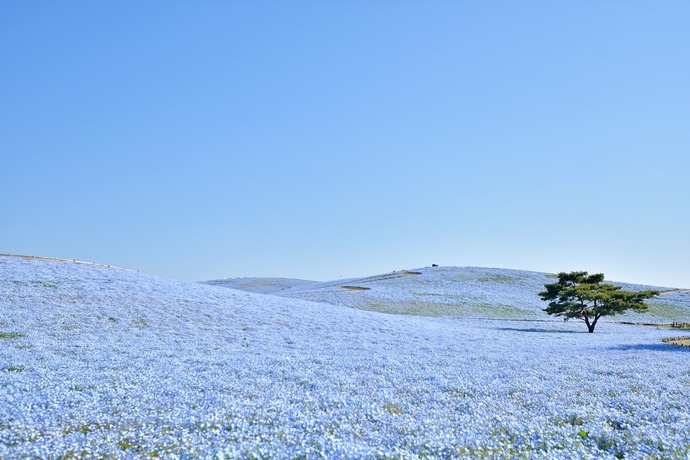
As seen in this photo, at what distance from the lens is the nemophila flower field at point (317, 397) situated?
7.36 m

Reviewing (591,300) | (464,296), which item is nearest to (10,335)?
(591,300)

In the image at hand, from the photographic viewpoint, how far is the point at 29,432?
772 centimetres

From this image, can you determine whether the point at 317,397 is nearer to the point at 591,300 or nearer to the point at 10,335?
the point at 10,335

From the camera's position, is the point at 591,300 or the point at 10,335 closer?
the point at 10,335

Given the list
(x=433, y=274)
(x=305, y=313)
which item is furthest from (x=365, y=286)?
(x=305, y=313)

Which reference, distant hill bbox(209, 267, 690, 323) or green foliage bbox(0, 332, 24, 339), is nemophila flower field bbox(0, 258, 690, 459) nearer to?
green foliage bbox(0, 332, 24, 339)

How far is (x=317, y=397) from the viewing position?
10.4m

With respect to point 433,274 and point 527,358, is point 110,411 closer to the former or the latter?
point 527,358

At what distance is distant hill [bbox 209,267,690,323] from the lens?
52.8m

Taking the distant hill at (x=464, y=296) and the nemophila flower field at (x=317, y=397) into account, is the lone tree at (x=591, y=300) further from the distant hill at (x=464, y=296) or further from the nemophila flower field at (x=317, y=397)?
the nemophila flower field at (x=317, y=397)

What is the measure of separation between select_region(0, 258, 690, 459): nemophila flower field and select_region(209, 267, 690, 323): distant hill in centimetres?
2951

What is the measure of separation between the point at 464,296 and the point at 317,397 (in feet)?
175

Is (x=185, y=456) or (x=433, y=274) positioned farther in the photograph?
(x=433, y=274)

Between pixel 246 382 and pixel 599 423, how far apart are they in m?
7.66
